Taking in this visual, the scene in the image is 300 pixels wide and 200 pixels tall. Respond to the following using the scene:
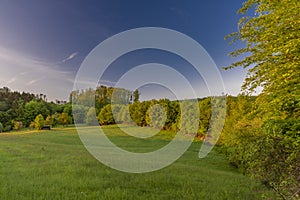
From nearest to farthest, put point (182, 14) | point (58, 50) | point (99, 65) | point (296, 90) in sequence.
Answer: point (296, 90), point (99, 65), point (182, 14), point (58, 50)

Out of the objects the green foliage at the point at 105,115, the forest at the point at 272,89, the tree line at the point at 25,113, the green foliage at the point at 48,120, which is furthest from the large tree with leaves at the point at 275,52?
the green foliage at the point at 48,120

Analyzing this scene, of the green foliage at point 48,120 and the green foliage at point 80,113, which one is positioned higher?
the green foliage at point 80,113

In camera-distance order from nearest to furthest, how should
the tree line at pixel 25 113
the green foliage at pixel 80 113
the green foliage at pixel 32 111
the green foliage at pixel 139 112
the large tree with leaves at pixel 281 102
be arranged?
the large tree with leaves at pixel 281 102 → the green foliage at pixel 139 112 → the green foliage at pixel 80 113 → the tree line at pixel 25 113 → the green foliage at pixel 32 111

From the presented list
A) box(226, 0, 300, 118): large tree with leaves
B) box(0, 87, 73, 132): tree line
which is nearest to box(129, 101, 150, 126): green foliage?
box(0, 87, 73, 132): tree line

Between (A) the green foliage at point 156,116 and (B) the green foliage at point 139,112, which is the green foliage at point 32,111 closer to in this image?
(B) the green foliage at point 139,112

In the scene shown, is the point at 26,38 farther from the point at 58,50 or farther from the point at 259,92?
the point at 259,92

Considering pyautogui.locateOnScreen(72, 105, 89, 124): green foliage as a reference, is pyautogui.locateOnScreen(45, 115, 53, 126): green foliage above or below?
below

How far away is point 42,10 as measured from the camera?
842 inches

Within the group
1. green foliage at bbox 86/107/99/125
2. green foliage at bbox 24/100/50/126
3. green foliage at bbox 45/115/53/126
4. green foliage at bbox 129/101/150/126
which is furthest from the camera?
green foliage at bbox 24/100/50/126

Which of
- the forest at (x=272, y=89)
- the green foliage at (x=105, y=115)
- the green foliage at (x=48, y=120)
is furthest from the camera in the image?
the green foliage at (x=48, y=120)

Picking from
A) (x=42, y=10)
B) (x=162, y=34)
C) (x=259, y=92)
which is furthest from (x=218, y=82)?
(x=42, y=10)

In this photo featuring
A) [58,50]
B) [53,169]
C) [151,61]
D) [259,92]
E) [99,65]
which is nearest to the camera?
[259,92]

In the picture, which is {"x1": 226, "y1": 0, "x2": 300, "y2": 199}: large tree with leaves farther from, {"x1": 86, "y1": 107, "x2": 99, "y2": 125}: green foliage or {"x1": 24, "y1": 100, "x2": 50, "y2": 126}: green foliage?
{"x1": 24, "y1": 100, "x2": 50, "y2": 126}: green foliage

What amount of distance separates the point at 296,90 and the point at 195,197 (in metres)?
4.59
